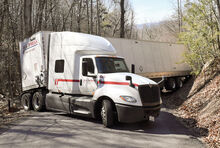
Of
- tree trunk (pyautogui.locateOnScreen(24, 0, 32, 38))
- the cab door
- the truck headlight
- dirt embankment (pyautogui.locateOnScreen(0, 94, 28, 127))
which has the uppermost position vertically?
tree trunk (pyautogui.locateOnScreen(24, 0, 32, 38))

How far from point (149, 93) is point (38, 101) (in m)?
6.19

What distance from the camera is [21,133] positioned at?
681 cm

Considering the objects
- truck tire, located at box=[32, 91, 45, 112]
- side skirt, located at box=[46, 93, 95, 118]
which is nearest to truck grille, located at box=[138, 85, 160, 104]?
side skirt, located at box=[46, 93, 95, 118]

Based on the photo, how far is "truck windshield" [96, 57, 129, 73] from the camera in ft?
27.1

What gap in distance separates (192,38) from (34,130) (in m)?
10.8

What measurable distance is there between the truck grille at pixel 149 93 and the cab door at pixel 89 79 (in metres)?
1.93

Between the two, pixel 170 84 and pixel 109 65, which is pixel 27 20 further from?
pixel 170 84

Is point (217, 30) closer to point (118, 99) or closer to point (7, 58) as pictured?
point (118, 99)

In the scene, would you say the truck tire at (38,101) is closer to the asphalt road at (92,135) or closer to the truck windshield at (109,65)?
the asphalt road at (92,135)

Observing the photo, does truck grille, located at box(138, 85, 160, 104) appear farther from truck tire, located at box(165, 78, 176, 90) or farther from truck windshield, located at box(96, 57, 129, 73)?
truck tire, located at box(165, 78, 176, 90)

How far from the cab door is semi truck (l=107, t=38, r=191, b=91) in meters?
5.40

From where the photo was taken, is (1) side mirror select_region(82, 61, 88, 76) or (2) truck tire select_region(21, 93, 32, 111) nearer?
(1) side mirror select_region(82, 61, 88, 76)

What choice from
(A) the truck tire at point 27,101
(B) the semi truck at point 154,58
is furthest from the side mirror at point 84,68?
(B) the semi truck at point 154,58

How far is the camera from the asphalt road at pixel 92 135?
5785 millimetres
